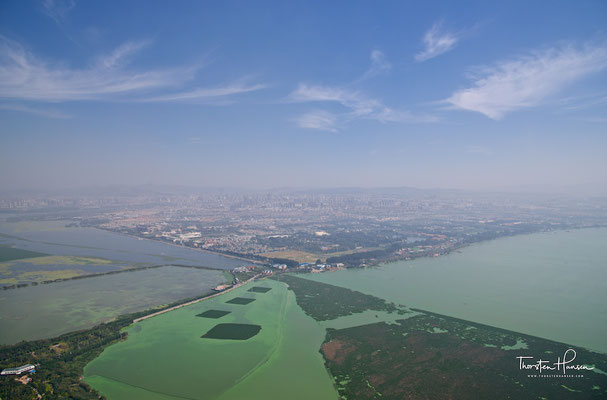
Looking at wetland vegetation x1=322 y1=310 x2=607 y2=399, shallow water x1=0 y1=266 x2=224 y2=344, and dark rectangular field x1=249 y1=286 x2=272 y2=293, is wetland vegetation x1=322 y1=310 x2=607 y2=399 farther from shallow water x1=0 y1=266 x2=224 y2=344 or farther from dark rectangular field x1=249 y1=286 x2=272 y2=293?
shallow water x1=0 y1=266 x2=224 y2=344

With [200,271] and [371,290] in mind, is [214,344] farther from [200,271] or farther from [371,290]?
[200,271]

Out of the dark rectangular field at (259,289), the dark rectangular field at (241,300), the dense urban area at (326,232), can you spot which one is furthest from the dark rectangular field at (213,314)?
the dense urban area at (326,232)

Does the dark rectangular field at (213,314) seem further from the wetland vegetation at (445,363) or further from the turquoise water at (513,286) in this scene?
the turquoise water at (513,286)

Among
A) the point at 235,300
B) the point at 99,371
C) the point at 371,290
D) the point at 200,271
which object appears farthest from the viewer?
the point at 200,271

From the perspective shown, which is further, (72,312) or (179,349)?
(72,312)

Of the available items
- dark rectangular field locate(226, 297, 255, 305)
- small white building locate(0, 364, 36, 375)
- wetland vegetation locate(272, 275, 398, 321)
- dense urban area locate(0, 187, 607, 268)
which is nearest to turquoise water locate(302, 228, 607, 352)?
wetland vegetation locate(272, 275, 398, 321)

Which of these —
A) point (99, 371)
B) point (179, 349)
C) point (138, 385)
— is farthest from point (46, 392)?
point (179, 349)

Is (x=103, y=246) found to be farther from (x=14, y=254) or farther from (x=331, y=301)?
(x=331, y=301)

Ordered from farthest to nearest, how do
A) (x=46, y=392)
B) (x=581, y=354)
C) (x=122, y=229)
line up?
(x=122, y=229) → (x=581, y=354) → (x=46, y=392)
